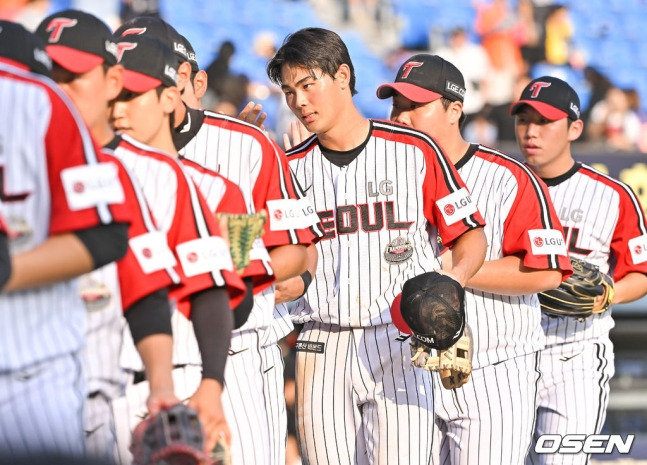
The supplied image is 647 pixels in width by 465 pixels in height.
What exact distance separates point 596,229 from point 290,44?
7.59 feet

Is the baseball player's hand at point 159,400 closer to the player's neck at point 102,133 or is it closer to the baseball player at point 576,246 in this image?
the player's neck at point 102,133

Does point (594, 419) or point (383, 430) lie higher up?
point (383, 430)

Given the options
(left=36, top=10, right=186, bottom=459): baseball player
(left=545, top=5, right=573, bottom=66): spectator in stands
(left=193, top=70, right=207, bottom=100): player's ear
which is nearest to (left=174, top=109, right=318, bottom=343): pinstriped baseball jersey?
(left=193, top=70, right=207, bottom=100): player's ear

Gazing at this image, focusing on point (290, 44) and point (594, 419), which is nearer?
point (290, 44)

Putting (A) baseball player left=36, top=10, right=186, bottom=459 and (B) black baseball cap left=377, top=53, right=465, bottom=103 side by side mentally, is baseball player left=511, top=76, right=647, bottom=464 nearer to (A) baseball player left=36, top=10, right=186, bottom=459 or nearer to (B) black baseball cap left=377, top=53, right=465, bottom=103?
(B) black baseball cap left=377, top=53, right=465, bottom=103

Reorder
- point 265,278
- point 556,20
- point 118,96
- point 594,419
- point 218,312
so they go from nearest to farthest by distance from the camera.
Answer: point 218,312
point 118,96
point 265,278
point 594,419
point 556,20

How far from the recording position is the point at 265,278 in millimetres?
3775

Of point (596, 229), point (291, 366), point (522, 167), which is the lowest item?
point (291, 366)

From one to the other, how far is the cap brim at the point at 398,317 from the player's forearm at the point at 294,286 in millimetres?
360

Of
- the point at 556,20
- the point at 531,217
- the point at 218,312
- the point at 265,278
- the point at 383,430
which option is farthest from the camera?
the point at 556,20

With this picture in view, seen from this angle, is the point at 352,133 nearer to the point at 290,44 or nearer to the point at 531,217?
the point at 290,44

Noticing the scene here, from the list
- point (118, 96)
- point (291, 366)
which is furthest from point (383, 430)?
point (291, 366)

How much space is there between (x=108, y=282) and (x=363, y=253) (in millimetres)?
1840

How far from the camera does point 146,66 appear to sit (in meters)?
3.50
